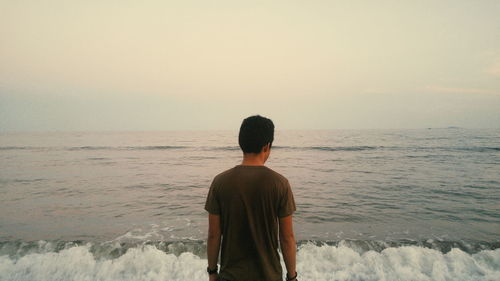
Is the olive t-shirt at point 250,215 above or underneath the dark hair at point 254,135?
underneath

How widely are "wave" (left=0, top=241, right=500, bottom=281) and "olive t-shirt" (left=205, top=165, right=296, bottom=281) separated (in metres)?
4.17

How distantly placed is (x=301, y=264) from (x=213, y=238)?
4.73 metres

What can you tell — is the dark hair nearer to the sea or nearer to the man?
the man

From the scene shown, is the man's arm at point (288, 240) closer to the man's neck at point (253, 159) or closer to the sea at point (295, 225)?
the man's neck at point (253, 159)

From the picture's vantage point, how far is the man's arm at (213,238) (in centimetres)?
244

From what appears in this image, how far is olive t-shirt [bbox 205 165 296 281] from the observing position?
7.40 feet

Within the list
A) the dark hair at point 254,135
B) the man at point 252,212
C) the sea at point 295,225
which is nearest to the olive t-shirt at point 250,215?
the man at point 252,212

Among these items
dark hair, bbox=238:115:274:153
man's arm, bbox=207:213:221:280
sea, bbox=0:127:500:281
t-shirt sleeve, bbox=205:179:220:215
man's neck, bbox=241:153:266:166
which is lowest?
sea, bbox=0:127:500:281

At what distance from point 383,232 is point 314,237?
2.24m

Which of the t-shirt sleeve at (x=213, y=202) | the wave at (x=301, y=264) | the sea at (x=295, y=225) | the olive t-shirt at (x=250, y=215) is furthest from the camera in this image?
the sea at (x=295, y=225)

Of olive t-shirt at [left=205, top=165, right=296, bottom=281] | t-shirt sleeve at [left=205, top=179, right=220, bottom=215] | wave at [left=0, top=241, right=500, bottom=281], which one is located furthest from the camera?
wave at [left=0, top=241, right=500, bottom=281]

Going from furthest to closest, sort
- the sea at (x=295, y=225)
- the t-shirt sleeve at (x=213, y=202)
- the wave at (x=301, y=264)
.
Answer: the sea at (x=295, y=225), the wave at (x=301, y=264), the t-shirt sleeve at (x=213, y=202)

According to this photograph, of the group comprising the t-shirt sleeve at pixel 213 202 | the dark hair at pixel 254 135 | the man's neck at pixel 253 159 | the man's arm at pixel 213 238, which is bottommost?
the man's arm at pixel 213 238

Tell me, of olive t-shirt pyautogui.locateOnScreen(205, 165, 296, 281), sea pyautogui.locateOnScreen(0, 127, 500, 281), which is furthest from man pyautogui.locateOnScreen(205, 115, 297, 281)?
sea pyautogui.locateOnScreen(0, 127, 500, 281)
